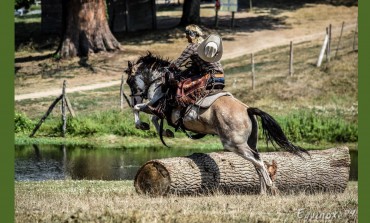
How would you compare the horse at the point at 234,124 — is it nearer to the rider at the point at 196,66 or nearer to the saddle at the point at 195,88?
the saddle at the point at 195,88

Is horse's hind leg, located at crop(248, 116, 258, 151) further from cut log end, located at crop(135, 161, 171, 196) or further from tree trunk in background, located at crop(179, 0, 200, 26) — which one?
tree trunk in background, located at crop(179, 0, 200, 26)

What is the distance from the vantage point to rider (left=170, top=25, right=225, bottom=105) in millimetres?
19452

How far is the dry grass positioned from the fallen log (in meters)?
0.36

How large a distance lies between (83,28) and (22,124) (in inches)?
571

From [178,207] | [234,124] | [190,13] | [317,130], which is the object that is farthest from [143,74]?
[190,13]

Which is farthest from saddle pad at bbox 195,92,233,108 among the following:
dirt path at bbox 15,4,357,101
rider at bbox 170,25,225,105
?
dirt path at bbox 15,4,357,101

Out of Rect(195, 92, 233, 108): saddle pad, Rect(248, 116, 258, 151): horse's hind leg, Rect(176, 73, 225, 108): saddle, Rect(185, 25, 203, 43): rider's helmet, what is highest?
Rect(185, 25, 203, 43): rider's helmet

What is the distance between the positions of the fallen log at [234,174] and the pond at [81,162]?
6961 millimetres

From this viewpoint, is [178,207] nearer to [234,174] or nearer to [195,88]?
[234,174]

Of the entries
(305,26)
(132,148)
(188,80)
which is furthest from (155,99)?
(305,26)

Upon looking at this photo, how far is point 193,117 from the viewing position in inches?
769

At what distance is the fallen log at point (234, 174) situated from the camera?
1877 centimetres

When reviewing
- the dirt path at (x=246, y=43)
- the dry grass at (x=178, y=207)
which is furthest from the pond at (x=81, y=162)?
the dirt path at (x=246, y=43)

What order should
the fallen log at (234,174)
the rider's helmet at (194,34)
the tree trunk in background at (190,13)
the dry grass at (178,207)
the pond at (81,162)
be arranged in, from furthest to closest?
1. the tree trunk in background at (190,13)
2. the pond at (81,162)
3. the rider's helmet at (194,34)
4. the fallen log at (234,174)
5. the dry grass at (178,207)
